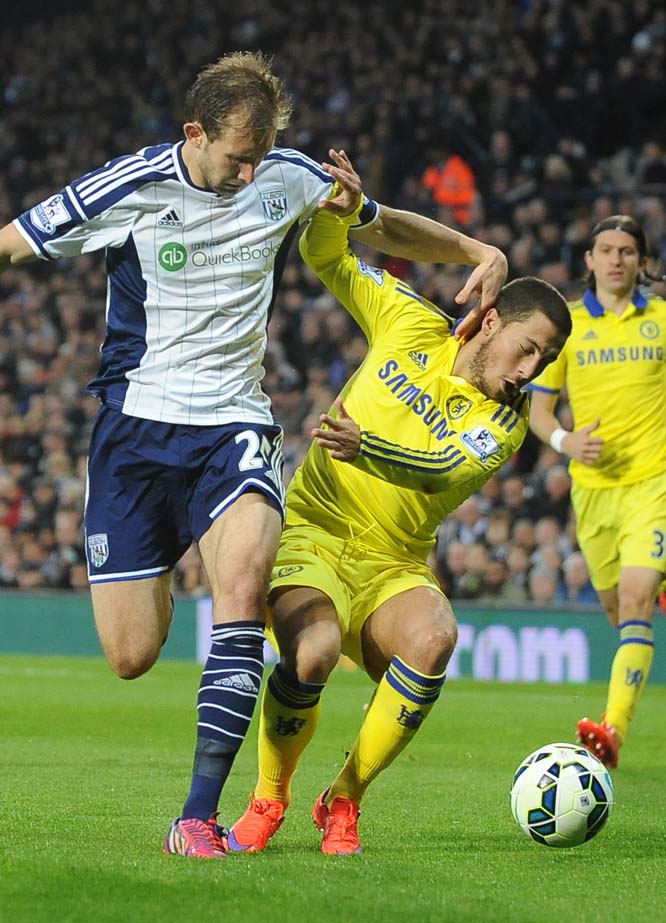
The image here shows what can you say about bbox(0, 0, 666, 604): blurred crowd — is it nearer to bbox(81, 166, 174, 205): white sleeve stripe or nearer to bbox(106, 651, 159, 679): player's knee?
bbox(106, 651, 159, 679): player's knee

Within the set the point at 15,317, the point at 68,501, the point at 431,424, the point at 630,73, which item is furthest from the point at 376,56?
the point at 431,424

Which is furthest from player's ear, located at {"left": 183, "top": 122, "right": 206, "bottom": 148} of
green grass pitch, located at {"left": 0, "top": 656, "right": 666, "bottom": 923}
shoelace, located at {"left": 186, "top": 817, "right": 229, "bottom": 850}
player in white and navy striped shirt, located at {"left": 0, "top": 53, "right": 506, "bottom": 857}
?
green grass pitch, located at {"left": 0, "top": 656, "right": 666, "bottom": 923}

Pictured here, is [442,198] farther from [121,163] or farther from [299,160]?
[121,163]

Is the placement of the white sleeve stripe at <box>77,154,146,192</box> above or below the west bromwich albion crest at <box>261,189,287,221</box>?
above

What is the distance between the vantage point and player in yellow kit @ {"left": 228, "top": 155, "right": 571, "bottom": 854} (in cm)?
487

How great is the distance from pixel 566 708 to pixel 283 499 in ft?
21.1

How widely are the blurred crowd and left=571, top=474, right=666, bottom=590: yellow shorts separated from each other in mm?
5408

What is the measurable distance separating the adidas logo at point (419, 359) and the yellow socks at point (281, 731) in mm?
1194

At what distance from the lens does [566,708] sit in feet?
35.6

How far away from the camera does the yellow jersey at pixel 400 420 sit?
5.05 m

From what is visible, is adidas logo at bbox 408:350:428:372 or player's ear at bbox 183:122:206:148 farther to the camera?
adidas logo at bbox 408:350:428:372

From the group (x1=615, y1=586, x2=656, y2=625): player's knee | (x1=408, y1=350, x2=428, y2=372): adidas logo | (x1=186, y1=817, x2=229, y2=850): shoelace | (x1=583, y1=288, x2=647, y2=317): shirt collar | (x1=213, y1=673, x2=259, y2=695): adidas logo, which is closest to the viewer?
(x1=186, y1=817, x2=229, y2=850): shoelace

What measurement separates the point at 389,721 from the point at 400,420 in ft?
3.42

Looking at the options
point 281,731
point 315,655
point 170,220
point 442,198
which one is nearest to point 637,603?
point 281,731
